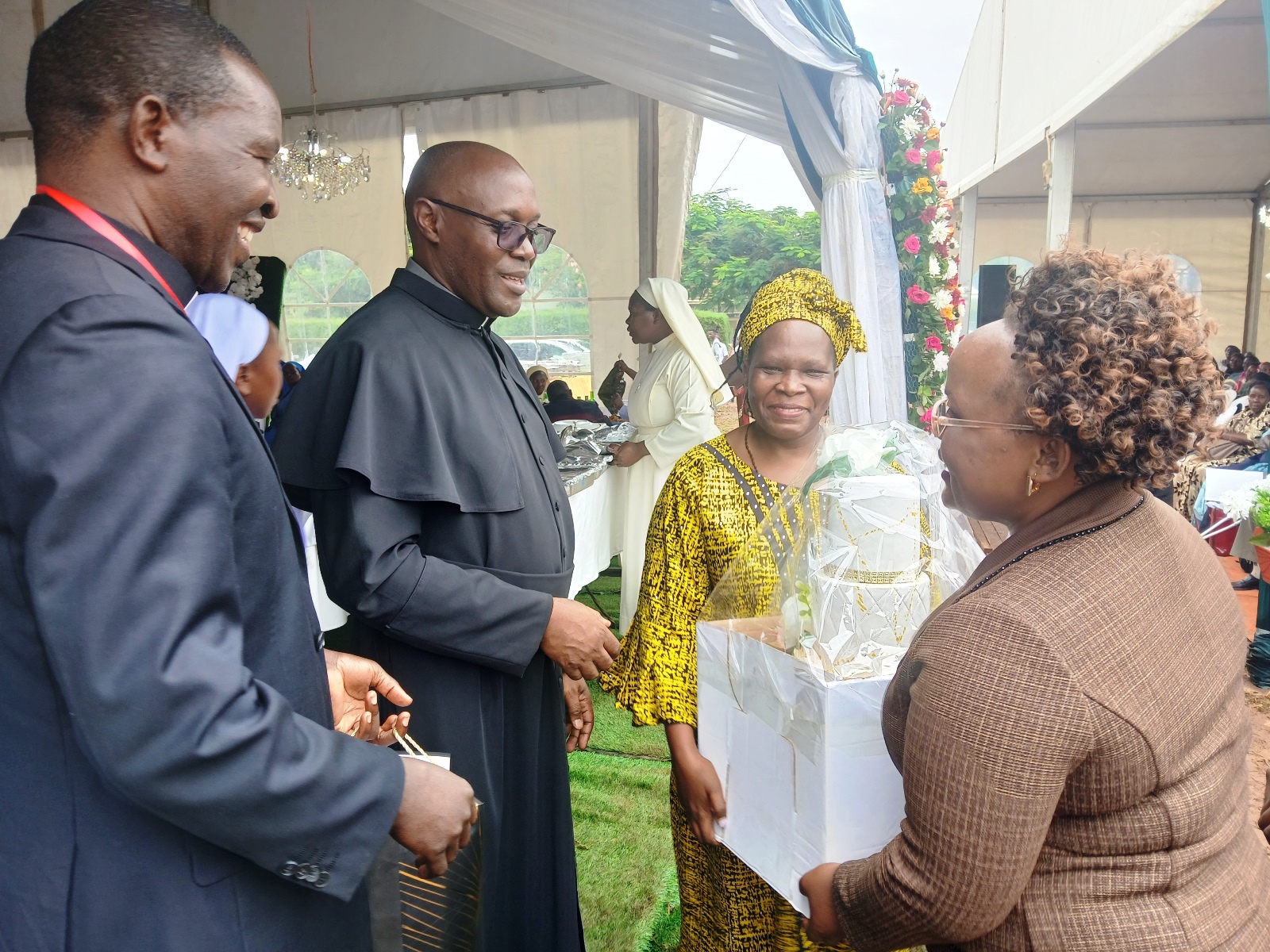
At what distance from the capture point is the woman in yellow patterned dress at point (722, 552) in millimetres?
1956

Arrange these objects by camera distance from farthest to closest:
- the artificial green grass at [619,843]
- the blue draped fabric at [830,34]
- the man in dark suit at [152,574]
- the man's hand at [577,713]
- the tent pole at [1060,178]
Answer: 1. the tent pole at [1060,178]
2. the blue draped fabric at [830,34]
3. the artificial green grass at [619,843]
4. the man's hand at [577,713]
5. the man in dark suit at [152,574]

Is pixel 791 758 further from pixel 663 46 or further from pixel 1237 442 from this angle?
pixel 1237 442

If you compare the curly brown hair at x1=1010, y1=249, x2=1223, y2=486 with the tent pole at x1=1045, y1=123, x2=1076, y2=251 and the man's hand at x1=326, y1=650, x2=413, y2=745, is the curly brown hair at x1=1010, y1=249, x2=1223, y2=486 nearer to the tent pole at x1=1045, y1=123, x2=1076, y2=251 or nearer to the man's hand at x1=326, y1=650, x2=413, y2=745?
the man's hand at x1=326, y1=650, x2=413, y2=745

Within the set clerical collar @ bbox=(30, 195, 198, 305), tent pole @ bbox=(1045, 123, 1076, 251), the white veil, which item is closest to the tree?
tent pole @ bbox=(1045, 123, 1076, 251)

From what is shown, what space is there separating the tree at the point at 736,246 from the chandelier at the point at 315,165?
92.6ft

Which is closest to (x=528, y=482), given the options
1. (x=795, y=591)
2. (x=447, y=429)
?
(x=447, y=429)

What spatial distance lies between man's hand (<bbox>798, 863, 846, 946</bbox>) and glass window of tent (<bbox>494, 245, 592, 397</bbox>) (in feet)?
27.5

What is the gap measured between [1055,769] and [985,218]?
19.4 m

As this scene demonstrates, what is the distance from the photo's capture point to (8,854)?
1.03 metres

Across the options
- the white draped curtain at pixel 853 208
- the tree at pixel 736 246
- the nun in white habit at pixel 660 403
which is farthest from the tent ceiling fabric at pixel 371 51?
the tree at pixel 736 246

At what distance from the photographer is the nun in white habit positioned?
5.33 m

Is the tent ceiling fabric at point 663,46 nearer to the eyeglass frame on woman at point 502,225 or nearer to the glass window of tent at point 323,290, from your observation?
the eyeglass frame on woman at point 502,225

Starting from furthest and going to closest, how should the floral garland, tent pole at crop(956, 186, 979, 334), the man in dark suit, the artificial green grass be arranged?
tent pole at crop(956, 186, 979, 334)
the floral garland
the artificial green grass
the man in dark suit

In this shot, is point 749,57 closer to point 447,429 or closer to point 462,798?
point 447,429
